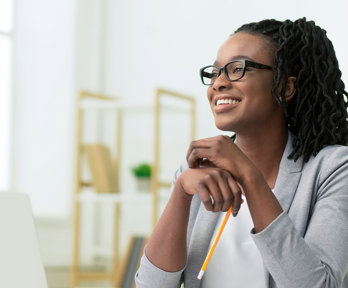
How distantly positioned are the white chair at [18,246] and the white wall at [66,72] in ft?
8.30

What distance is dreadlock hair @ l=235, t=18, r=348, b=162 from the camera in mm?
1314

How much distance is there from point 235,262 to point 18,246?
46 cm

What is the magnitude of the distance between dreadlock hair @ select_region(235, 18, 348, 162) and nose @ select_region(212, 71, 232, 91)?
0.10 m

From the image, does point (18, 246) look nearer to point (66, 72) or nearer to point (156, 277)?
point (156, 277)

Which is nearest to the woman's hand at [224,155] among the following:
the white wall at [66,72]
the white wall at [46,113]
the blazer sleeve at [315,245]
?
the blazer sleeve at [315,245]

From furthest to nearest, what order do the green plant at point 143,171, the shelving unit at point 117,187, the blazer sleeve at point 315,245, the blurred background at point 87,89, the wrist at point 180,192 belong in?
the blurred background at point 87,89, the green plant at point 143,171, the shelving unit at point 117,187, the wrist at point 180,192, the blazer sleeve at point 315,245

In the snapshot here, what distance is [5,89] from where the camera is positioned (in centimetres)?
371

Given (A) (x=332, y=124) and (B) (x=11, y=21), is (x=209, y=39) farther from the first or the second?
(A) (x=332, y=124)

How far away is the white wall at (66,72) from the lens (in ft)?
12.3

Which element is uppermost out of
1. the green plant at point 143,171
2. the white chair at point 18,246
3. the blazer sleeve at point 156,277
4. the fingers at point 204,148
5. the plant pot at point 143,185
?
the fingers at point 204,148

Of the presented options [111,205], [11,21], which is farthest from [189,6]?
[111,205]

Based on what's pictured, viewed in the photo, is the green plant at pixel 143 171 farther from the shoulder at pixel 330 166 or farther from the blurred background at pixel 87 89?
the shoulder at pixel 330 166

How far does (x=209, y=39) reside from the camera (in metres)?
3.50

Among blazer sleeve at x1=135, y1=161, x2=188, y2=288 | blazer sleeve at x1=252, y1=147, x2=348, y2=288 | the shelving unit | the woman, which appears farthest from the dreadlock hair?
the shelving unit
